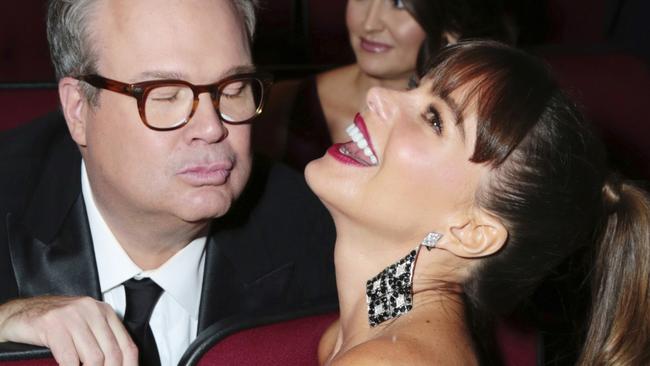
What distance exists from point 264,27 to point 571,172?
194 cm

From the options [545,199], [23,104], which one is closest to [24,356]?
[545,199]

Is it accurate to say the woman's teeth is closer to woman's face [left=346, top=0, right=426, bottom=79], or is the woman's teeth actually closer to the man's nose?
the man's nose

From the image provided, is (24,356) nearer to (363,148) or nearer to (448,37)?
(363,148)

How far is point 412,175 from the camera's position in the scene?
129 centimetres

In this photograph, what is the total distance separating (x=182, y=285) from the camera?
1.59 m

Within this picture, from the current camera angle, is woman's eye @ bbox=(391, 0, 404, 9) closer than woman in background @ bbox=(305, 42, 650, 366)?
No

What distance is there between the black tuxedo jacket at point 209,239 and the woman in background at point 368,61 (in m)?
0.78

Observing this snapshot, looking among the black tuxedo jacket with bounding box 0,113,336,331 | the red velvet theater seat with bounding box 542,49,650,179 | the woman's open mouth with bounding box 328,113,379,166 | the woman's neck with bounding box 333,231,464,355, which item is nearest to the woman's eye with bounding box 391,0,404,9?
the red velvet theater seat with bounding box 542,49,650,179

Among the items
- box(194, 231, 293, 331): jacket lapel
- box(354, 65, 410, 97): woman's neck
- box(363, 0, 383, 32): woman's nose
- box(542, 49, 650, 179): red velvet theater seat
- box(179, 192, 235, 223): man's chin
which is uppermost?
box(179, 192, 235, 223): man's chin

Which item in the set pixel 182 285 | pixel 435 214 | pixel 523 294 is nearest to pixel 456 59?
pixel 435 214

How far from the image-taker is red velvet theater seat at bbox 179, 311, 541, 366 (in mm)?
1294

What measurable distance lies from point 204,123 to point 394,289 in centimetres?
39

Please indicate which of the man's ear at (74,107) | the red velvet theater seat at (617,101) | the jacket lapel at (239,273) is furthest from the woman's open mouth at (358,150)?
the red velvet theater seat at (617,101)

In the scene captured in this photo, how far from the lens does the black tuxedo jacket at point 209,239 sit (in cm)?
154
